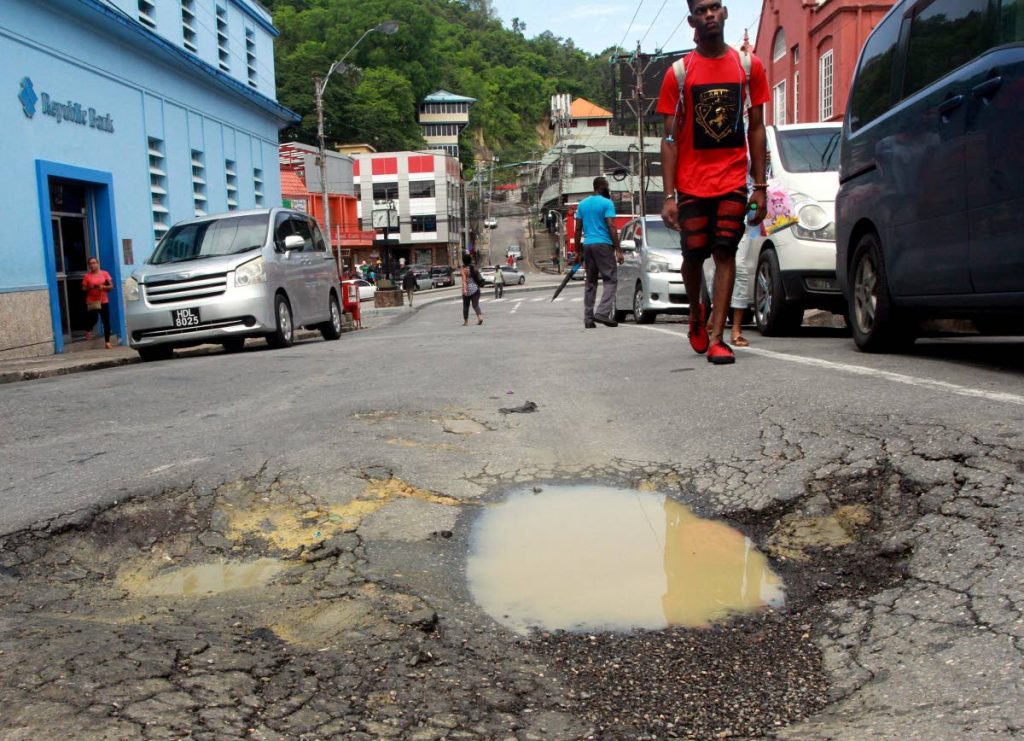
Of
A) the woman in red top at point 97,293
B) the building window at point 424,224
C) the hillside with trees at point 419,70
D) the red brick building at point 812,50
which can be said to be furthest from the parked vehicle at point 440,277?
the woman in red top at point 97,293

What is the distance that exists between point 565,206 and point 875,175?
75.7 meters

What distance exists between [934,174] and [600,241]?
5.38 metres

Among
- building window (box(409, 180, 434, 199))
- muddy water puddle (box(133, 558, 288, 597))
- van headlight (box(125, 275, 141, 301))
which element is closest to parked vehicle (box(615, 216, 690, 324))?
van headlight (box(125, 275, 141, 301))

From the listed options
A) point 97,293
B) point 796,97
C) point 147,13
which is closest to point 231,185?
point 147,13

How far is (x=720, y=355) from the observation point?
5.86 m

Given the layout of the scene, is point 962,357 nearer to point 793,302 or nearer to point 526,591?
point 793,302

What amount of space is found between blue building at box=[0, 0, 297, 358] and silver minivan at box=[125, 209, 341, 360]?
9.20 ft

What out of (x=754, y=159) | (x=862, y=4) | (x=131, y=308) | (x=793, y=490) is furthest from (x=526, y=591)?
(x=862, y=4)

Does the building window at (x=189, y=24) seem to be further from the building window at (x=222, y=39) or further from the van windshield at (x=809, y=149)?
the van windshield at (x=809, y=149)

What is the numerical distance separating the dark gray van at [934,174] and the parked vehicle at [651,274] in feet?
17.5

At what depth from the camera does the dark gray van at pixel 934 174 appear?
4.36m

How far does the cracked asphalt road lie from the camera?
2076mm

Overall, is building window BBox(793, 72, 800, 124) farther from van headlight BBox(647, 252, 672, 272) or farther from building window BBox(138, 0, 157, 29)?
building window BBox(138, 0, 157, 29)

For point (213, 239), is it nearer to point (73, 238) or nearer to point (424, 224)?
point (73, 238)
